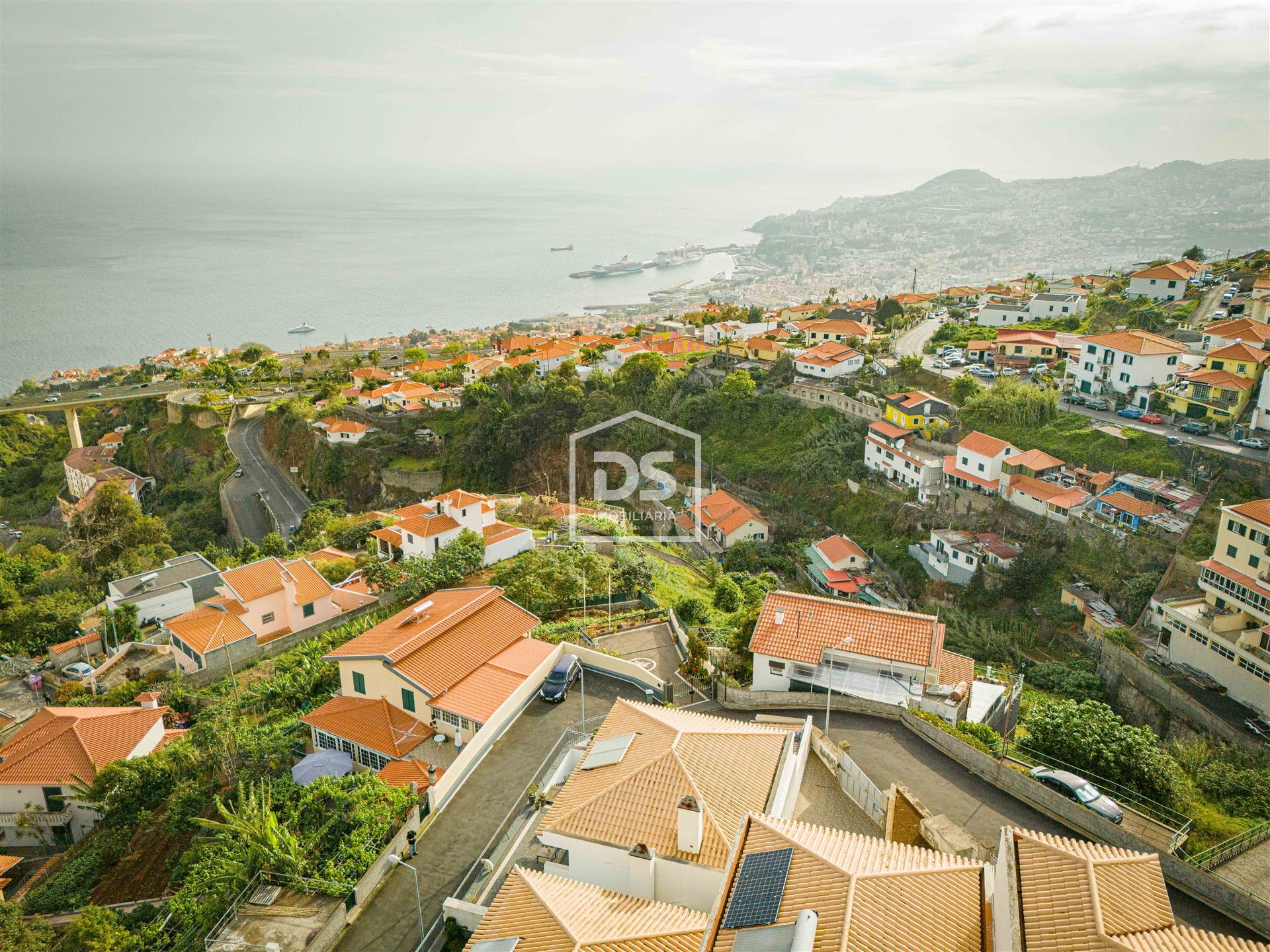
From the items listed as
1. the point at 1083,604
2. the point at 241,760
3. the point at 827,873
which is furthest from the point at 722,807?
the point at 1083,604

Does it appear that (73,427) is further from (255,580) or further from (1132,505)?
(1132,505)

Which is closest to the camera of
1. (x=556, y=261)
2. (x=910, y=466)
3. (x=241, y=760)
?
(x=241, y=760)

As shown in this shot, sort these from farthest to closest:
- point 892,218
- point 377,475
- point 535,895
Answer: point 892,218, point 377,475, point 535,895

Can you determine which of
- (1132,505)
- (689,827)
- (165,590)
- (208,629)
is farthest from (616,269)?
(689,827)

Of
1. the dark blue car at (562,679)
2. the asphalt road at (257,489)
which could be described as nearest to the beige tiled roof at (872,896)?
the dark blue car at (562,679)

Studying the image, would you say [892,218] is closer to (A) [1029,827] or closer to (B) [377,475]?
(B) [377,475]

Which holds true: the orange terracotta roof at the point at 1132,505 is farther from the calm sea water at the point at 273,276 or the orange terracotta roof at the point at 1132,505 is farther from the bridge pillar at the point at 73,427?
the calm sea water at the point at 273,276
